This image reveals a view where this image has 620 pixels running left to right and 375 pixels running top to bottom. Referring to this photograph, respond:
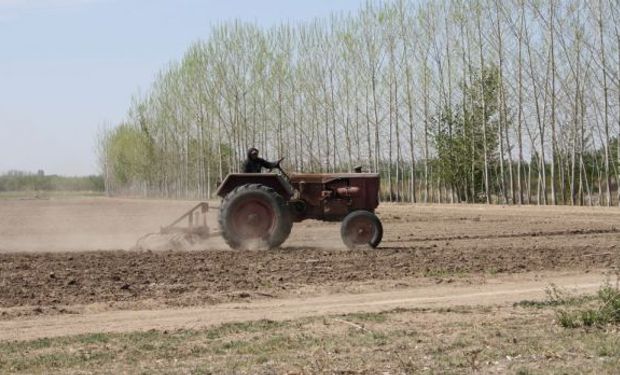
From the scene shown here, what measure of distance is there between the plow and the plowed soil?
0.41m

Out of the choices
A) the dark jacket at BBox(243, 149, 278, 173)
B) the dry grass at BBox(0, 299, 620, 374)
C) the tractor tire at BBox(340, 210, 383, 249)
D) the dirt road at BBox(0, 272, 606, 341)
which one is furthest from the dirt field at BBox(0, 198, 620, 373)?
the dark jacket at BBox(243, 149, 278, 173)

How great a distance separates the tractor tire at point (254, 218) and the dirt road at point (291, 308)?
5363 mm

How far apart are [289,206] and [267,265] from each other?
2.82 m

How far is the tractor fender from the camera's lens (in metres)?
18.2

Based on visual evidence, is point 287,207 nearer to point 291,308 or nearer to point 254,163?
point 254,163

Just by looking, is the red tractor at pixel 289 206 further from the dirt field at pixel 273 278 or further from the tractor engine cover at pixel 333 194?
the dirt field at pixel 273 278

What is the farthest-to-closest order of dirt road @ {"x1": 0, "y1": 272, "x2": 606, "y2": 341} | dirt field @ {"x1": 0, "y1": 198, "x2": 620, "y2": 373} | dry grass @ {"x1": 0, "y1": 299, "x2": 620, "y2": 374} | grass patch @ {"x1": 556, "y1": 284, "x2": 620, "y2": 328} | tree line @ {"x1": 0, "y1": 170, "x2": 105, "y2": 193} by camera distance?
tree line @ {"x1": 0, "y1": 170, "x2": 105, "y2": 193} → dirt field @ {"x1": 0, "y1": 198, "x2": 620, "y2": 373} → dirt road @ {"x1": 0, "y1": 272, "x2": 606, "y2": 341} → grass patch @ {"x1": 556, "y1": 284, "x2": 620, "y2": 328} → dry grass @ {"x1": 0, "y1": 299, "x2": 620, "y2": 374}

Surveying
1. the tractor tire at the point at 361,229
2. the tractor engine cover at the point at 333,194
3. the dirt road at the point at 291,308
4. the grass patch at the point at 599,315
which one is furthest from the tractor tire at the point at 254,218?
the grass patch at the point at 599,315

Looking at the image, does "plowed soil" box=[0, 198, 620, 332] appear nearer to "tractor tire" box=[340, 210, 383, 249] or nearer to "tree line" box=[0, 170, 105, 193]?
"tractor tire" box=[340, 210, 383, 249]

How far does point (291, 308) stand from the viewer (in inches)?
448

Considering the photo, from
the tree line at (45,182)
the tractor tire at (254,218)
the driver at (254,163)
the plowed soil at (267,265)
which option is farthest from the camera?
the tree line at (45,182)

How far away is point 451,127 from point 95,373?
41726 mm

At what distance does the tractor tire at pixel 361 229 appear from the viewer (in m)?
18.3

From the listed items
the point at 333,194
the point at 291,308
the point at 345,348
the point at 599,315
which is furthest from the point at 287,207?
the point at 345,348
